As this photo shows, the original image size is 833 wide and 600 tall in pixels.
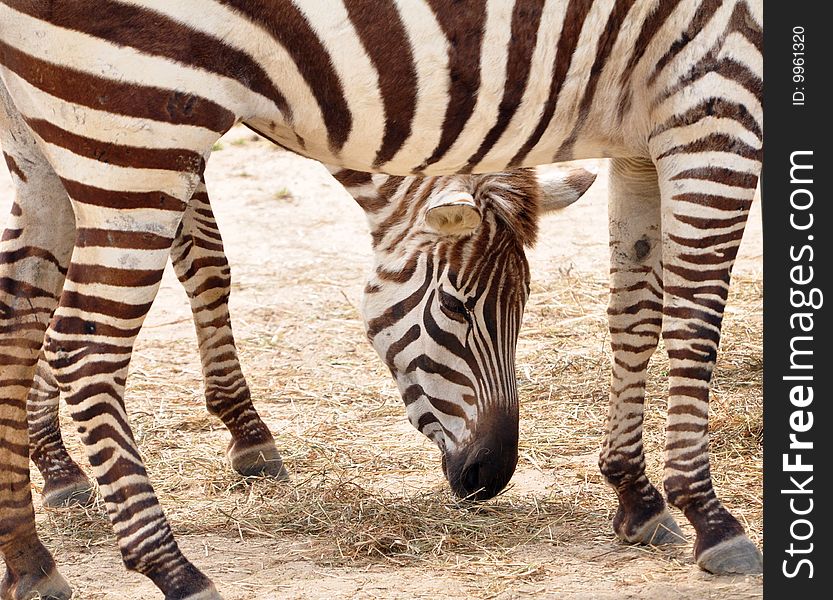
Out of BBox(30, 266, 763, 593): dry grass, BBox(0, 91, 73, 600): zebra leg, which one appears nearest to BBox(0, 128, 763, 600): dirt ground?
BBox(30, 266, 763, 593): dry grass

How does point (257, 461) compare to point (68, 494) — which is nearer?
Result: point (68, 494)

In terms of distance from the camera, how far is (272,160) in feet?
A: 41.8

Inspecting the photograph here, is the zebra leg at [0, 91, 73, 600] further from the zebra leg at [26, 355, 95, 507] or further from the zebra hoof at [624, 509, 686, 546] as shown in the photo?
the zebra hoof at [624, 509, 686, 546]

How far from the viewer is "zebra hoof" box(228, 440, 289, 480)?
5805 millimetres

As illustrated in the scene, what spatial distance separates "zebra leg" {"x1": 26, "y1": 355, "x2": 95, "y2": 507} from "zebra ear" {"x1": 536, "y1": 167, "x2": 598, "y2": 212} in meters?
2.62

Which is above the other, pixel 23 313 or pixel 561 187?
pixel 561 187

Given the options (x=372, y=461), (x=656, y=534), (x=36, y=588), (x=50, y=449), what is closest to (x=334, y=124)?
(x=36, y=588)

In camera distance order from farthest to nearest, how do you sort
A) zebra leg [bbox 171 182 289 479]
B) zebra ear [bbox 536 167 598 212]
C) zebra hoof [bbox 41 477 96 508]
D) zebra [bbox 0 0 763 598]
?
zebra leg [bbox 171 182 289 479]
zebra hoof [bbox 41 477 96 508]
zebra ear [bbox 536 167 598 212]
zebra [bbox 0 0 763 598]

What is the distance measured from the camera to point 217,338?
5.85 metres

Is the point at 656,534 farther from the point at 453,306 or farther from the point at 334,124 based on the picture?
the point at 334,124

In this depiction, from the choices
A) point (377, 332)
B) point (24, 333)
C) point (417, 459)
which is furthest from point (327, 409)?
point (24, 333)

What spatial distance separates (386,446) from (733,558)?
2404mm

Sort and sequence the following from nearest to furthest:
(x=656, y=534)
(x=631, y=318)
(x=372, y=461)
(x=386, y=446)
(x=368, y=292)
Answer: (x=656, y=534) → (x=631, y=318) → (x=368, y=292) → (x=372, y=461) → (x=386, y=446)
